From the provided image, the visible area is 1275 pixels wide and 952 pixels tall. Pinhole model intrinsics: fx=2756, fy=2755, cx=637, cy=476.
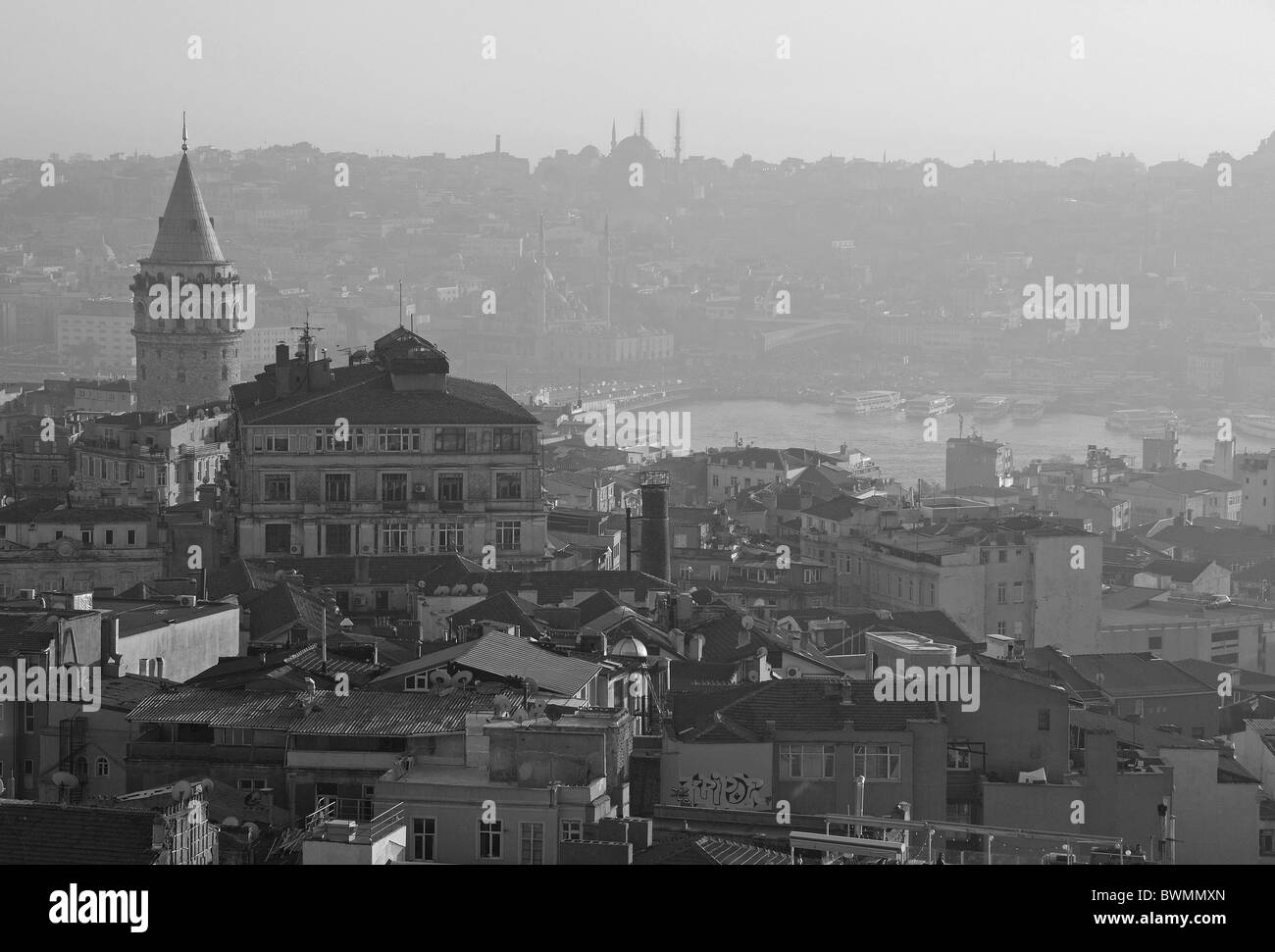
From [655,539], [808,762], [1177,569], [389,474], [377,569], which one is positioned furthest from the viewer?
[1177,569]

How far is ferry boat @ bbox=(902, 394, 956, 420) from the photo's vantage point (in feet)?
233

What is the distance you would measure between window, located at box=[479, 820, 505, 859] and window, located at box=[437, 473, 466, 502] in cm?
1016

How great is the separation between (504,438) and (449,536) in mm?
687

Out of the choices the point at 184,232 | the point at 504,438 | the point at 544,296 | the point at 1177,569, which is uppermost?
the point at 184,232

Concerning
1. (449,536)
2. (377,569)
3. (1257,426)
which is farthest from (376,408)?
(1257,426)

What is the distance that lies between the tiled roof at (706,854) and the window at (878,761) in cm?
153

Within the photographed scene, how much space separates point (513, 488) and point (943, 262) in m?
95.4

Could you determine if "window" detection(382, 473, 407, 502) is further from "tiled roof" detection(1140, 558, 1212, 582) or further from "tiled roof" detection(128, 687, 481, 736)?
"tiled roof" detection(1140, 558, 1212, 582)

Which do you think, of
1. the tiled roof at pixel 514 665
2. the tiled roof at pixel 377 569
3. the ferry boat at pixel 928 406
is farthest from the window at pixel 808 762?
the ferry boat at pixel 928 406

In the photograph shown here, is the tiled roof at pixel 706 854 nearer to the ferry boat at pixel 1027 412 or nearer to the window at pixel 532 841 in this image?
the window at pixel 532 841

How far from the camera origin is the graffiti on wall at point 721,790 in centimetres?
799

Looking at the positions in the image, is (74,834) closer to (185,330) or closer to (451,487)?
(451,487)

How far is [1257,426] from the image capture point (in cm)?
6631

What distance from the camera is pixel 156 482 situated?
70.5 feet
